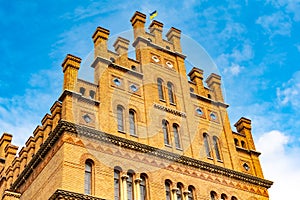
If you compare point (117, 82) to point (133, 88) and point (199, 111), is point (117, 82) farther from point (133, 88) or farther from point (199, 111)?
point (199, 111)

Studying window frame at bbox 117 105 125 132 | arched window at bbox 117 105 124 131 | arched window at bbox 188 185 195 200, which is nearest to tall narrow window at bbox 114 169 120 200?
window frame at bbox 117 105 125 132

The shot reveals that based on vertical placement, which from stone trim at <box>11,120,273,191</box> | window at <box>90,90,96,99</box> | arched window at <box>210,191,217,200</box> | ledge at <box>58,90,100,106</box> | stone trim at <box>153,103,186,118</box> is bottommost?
arched window at <box>210,191,217,200</box>

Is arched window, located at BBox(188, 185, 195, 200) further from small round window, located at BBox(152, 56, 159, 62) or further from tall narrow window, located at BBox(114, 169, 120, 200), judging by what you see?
small round window, located at BBox(152, 56, 159, 62)

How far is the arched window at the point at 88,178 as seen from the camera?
20203 millimetres

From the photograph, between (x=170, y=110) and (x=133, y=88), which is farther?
(x=170, y=110)

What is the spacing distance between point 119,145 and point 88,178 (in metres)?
2.22

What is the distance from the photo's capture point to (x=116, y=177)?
2127cm

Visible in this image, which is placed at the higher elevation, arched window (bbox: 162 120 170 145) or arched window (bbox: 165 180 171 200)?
arched window (bbox: 162 120 170 145)

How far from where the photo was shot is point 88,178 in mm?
20578

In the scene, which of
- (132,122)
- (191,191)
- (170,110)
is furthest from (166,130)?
(191,191)

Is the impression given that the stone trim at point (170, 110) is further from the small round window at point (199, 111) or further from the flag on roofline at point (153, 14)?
the flag on roofline at point (153, 14)

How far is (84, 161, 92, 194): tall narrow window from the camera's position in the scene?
20203 millimetres

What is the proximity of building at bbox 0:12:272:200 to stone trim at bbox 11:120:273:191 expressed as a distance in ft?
0.15

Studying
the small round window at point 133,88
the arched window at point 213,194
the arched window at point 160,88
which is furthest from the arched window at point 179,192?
the small round window at point 133,88
